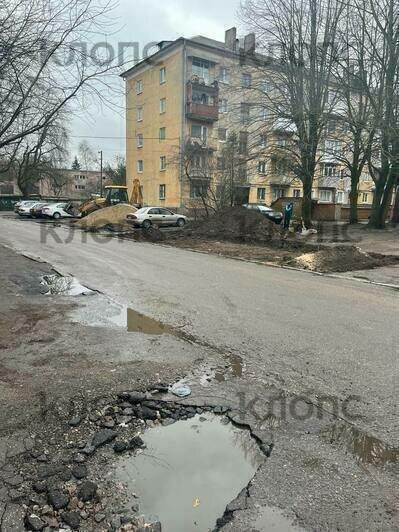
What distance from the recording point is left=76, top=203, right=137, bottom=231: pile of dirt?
88.1 feet

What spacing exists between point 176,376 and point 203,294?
428 cm

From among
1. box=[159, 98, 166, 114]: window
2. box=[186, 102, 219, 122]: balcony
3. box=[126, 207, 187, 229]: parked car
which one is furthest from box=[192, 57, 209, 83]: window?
box=[126, 207, 187, 229]: parked car

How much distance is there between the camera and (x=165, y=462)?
3207mm

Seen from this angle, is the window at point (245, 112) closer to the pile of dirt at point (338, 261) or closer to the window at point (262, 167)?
the window at point (262, 167)

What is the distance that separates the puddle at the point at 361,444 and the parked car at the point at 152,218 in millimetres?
23255

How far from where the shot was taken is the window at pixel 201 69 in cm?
4115

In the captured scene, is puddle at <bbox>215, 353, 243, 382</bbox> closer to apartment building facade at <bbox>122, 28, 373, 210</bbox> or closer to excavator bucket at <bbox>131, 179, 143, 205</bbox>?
apartment building facade at <bbox>122, 28, 373, 210</bbox>

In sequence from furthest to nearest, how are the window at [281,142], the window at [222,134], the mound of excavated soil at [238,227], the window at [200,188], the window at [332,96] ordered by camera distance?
the window at [222,134]
the window at [200,188]
the window at [281,142]
the window at [332,96]
the mound of excavated soil at [238,227]

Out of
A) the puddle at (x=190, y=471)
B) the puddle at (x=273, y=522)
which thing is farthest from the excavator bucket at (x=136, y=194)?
the puddle at (x=273, y=522)

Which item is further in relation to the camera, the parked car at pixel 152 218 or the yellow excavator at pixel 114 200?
the yellow excavator at pixel 114 200

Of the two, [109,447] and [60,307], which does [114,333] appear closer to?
[60,307]

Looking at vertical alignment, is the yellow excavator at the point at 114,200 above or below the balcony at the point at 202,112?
below

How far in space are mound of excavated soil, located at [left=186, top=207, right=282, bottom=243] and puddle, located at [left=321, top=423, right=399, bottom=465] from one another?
16636 mm

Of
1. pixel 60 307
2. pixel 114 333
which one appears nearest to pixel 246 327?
pixel 114 333
